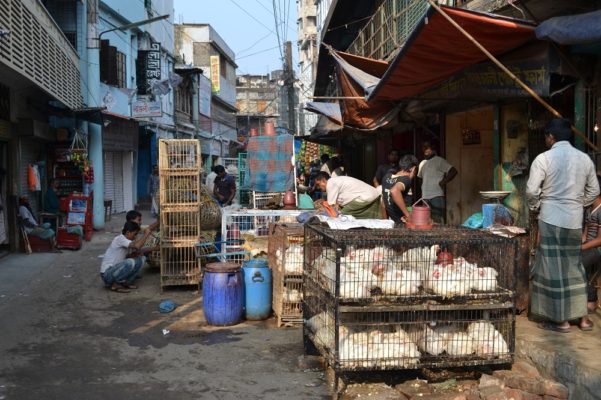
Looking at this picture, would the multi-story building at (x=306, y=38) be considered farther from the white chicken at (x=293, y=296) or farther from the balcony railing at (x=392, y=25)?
the white chicken at (x=293, y=296)

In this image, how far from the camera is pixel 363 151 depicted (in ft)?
68.6

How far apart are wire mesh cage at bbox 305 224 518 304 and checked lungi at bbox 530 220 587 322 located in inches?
15.1

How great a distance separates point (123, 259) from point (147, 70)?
14.3 metres

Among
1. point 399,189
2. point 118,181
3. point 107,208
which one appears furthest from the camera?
point 118,181

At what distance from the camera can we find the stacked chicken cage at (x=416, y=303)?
489cm

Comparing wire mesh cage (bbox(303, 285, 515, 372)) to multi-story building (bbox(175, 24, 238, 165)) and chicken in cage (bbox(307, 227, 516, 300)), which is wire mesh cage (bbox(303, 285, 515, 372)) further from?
multi-story building (bbox(175, 24, 238, 165))

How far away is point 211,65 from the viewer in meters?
41.1

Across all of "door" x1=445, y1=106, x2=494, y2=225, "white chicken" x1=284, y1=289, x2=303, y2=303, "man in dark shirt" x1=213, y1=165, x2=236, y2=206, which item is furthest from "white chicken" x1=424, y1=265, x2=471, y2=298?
"man in dark shirt" x1=213, y1=165, x2=236, y2=206

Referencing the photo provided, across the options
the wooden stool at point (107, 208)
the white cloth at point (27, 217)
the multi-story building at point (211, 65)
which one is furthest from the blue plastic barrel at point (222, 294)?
the multi-story building at point (211, 65)

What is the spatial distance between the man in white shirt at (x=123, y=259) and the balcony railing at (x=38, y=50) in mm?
3116

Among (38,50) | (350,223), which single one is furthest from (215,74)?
(350,223)

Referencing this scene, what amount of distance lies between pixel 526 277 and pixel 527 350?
3.97ft

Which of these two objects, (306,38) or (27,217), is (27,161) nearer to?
(27,217)

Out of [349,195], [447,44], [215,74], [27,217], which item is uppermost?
[215,74]
